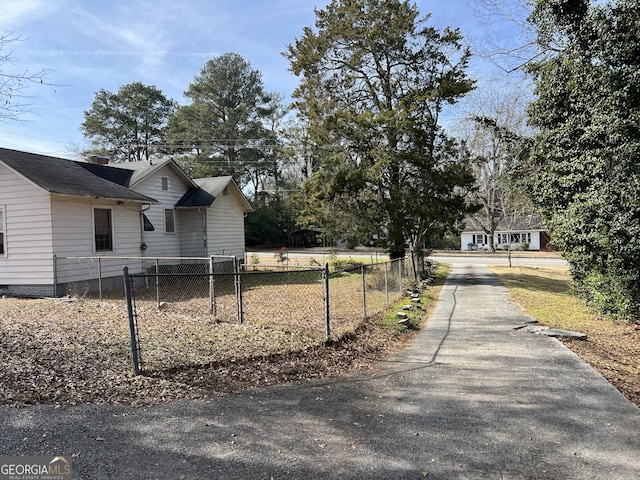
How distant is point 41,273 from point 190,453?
36.6 ft

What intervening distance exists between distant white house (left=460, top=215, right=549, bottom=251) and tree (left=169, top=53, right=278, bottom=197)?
26.5m

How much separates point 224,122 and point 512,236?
3760cm

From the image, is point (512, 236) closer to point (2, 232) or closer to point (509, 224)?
point (509, 224)

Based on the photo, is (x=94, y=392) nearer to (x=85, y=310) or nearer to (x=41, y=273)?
(x=85, y=310)

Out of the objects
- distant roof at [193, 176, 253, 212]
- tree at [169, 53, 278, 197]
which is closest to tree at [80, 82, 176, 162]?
tree at [169, 53, 278, 197]

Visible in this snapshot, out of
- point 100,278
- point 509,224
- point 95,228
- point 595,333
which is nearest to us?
point 595,333

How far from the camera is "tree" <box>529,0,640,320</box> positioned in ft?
27.2

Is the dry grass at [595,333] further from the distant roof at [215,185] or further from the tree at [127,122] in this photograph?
the tree at [127,122]

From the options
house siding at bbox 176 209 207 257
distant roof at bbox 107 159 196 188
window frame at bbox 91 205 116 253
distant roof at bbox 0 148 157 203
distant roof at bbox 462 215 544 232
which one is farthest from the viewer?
distant roof at bbox 462 215 544 232

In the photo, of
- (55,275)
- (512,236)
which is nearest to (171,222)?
(55,275)

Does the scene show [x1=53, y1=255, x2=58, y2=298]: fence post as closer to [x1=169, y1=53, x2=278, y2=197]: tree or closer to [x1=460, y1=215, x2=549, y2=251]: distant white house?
[x1=169, y1=53, x2=278, y2=197]: tree

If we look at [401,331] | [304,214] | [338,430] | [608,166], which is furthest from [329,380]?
[304,214]

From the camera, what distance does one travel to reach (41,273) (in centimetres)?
1205

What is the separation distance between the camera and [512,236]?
5244 cm
